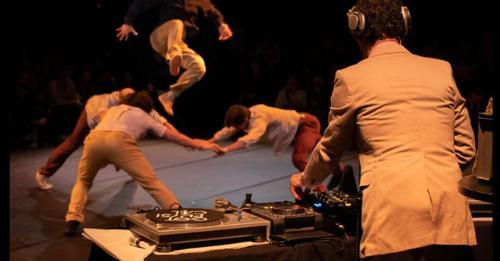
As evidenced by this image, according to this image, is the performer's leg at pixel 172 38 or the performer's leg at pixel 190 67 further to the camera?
the performer's leg at pixel 190 67

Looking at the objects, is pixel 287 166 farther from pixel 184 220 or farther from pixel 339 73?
pixel 339 73

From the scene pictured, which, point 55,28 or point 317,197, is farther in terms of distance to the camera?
point 55,28

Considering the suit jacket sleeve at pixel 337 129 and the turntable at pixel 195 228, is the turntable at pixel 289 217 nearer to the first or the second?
the turntable at pixel 195 228

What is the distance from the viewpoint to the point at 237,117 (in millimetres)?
6117

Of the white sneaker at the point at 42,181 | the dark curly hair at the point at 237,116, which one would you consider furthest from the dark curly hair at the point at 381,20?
the white sneaker at the point at 42,181

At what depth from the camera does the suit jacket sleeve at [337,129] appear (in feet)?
7.03

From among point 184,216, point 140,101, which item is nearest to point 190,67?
point 140,101

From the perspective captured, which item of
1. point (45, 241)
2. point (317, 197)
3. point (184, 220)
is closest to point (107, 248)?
point (184, 220)

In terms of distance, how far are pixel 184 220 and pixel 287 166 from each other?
18.0ft

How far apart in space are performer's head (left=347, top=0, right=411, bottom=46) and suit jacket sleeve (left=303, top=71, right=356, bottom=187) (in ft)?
0.51

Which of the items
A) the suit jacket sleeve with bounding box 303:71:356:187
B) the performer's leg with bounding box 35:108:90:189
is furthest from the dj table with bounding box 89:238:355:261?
the performer's leg with bounding box 35:108:90:189

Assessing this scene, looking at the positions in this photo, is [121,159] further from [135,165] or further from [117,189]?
[117,189]

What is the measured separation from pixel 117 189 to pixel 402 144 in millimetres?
5161

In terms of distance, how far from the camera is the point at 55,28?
1245 centimetres
